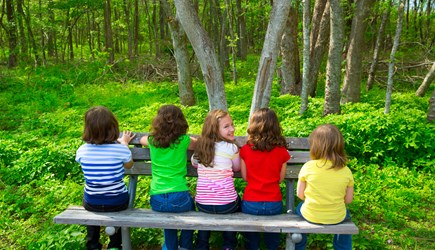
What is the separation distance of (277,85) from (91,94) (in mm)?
6316

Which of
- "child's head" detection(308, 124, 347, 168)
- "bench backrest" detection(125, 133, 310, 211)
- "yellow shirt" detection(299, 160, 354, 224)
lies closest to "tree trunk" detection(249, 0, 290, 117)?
"bench backrest" detection(125, 133, 310, 211)

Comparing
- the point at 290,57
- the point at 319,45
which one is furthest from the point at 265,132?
the point at 290,57

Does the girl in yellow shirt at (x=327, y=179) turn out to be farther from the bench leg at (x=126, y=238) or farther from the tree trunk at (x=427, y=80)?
the tree trunk at (x=427, y=80)

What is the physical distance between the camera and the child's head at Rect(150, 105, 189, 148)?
354 centimetres

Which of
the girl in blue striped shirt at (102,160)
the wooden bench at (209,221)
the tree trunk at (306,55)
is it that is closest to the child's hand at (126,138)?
the girl in blue striped shirt at (102,160)

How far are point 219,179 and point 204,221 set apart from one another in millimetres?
431

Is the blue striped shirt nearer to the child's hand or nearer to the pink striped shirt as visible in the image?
the child's hand

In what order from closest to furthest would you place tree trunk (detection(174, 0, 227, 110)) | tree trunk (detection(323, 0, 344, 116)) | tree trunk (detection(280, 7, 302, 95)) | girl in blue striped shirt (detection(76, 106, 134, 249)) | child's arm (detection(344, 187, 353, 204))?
child's arm (detection(344, 187, 353, 204)), girl in blue striped shirt (detection(76, 106, 134, 249)), tree trunk (detection(174, 0, 227, 110)), tree trunk (detection(323, 0, 344, 116)), tree trunk (detection(280, 7, 302, 95))

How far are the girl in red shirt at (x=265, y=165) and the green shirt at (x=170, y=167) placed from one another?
65 centimetres

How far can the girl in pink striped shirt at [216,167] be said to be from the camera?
3471 mm

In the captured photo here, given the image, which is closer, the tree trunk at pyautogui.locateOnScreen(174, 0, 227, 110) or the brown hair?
the brown hair

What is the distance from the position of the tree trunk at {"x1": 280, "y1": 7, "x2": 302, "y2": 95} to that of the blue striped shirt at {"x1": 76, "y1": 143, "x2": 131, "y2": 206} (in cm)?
724

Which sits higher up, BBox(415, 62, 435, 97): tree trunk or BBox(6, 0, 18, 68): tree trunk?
BBox(6, 0, 18, 68): tree trunk

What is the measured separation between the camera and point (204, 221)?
327 cm
